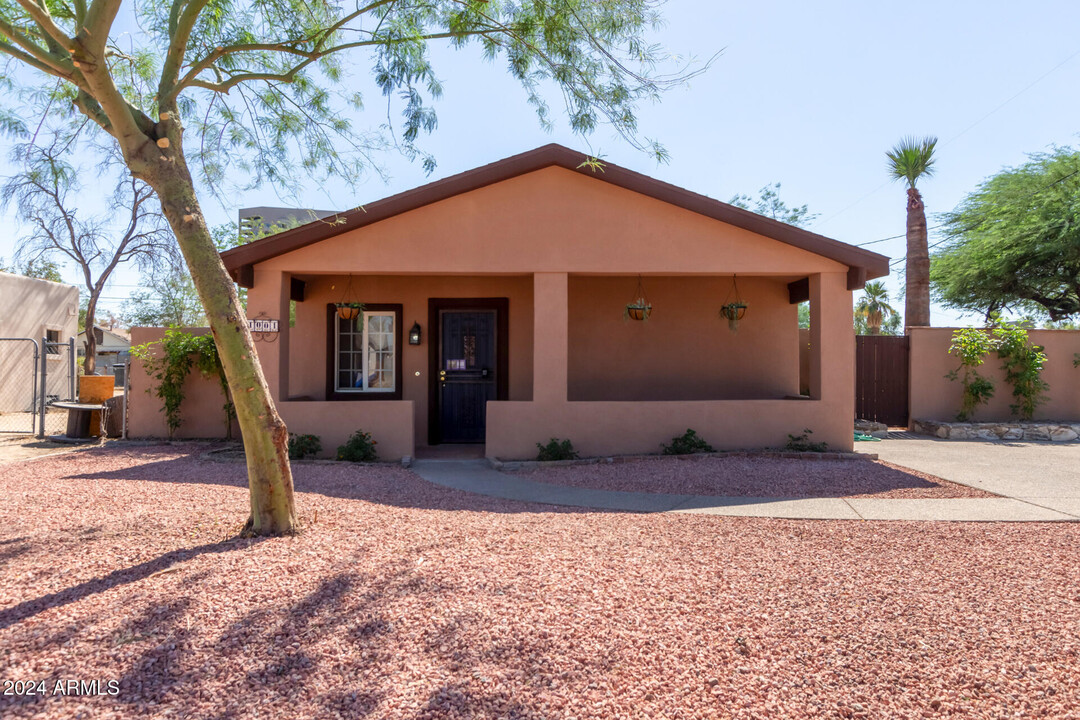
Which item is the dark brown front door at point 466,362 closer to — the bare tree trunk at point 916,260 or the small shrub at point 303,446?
the small shrub at point 303,446

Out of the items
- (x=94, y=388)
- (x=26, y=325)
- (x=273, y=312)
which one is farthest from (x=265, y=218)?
(x=273, y=312)

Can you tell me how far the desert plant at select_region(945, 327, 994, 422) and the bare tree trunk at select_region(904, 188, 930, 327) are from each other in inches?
168

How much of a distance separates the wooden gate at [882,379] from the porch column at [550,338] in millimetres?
7464

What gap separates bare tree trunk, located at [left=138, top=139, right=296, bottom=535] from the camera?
4410mm

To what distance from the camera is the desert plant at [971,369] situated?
1226 centimetres

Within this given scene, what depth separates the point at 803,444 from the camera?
9.05 m

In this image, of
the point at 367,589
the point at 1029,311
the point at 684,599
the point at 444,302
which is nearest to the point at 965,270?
the point at 1029,311

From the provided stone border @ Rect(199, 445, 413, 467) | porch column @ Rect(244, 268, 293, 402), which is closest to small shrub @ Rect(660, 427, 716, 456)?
stone border @ Rect(199, 445, 413, 467)

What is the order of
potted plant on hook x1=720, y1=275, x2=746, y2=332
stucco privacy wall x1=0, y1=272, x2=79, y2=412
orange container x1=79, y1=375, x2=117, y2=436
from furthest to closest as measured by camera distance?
stucco privacy wall x1=0, y1=272, x2=79, y2=412 → orange container x1=79, y1=375, x2=117, y2=436 → potted plant on hook x1=720, y1=275, x2=746, y2=332

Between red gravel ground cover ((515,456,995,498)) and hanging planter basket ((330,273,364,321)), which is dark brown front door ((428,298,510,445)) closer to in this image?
hanging planter basket ((330,273,364,321))

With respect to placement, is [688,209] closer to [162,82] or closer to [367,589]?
[162,82]

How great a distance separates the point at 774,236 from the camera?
29.2ft

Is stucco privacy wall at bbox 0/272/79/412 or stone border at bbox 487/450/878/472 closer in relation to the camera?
stone border at bbox 487/450/878/472

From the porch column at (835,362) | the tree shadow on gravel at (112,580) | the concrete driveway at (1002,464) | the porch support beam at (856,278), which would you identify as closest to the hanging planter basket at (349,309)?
the tree shadow on gravel at (112,580)
